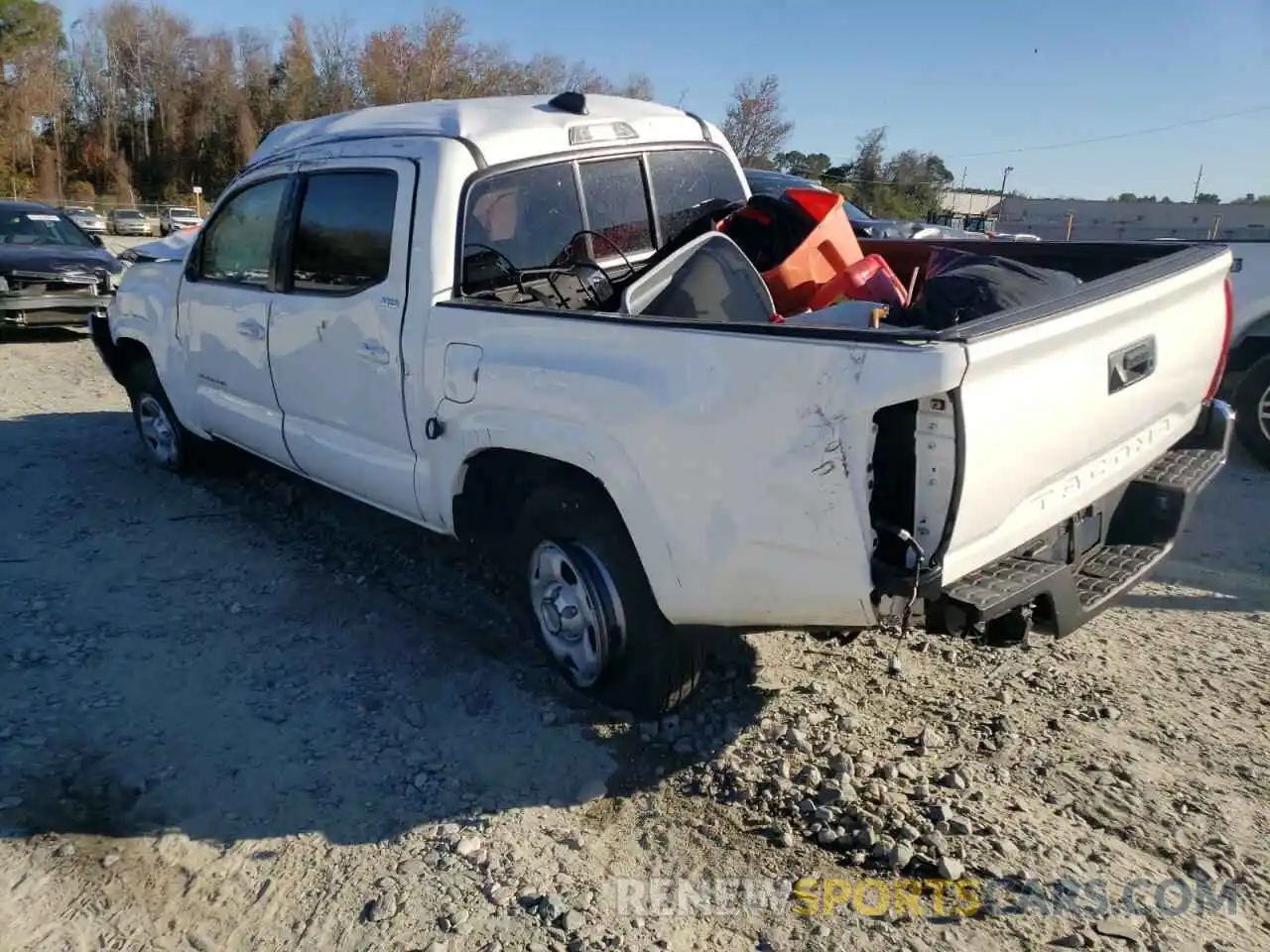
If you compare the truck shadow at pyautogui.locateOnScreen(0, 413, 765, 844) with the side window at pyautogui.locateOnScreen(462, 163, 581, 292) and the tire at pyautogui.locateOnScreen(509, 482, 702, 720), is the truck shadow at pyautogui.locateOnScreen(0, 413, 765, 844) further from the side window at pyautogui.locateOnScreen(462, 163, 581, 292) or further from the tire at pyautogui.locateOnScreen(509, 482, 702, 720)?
the side window at pyautogui.locateOnScreen(462, 163, 581, 292)

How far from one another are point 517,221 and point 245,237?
1736mm

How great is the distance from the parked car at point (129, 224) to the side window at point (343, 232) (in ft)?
147

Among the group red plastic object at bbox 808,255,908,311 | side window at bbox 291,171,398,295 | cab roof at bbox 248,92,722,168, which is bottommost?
red plastic object at bbox 808,255,908,311

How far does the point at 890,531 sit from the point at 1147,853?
1239 millimetres

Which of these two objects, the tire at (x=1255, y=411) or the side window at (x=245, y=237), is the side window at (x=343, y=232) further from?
the tire at (x=1255, y=411)

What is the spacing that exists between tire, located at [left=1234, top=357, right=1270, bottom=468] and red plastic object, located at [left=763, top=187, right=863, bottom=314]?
11.8 ft

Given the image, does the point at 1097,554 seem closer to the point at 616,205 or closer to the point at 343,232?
the point at 616,205

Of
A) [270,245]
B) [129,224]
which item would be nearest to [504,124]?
[270,245]

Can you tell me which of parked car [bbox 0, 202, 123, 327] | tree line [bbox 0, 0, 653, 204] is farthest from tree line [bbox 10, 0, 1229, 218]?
parked car [bbox 0, 202, 123, 327]

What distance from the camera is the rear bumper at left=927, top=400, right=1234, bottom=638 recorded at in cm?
258

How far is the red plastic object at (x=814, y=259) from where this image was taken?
409 cm

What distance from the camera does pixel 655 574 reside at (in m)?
2.97

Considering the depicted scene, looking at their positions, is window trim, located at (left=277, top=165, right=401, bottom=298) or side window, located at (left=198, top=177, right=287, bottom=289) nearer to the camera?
window trim, located at (left=277, top=165, right=401, bottom=298)

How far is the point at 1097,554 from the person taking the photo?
3232 millimetres
